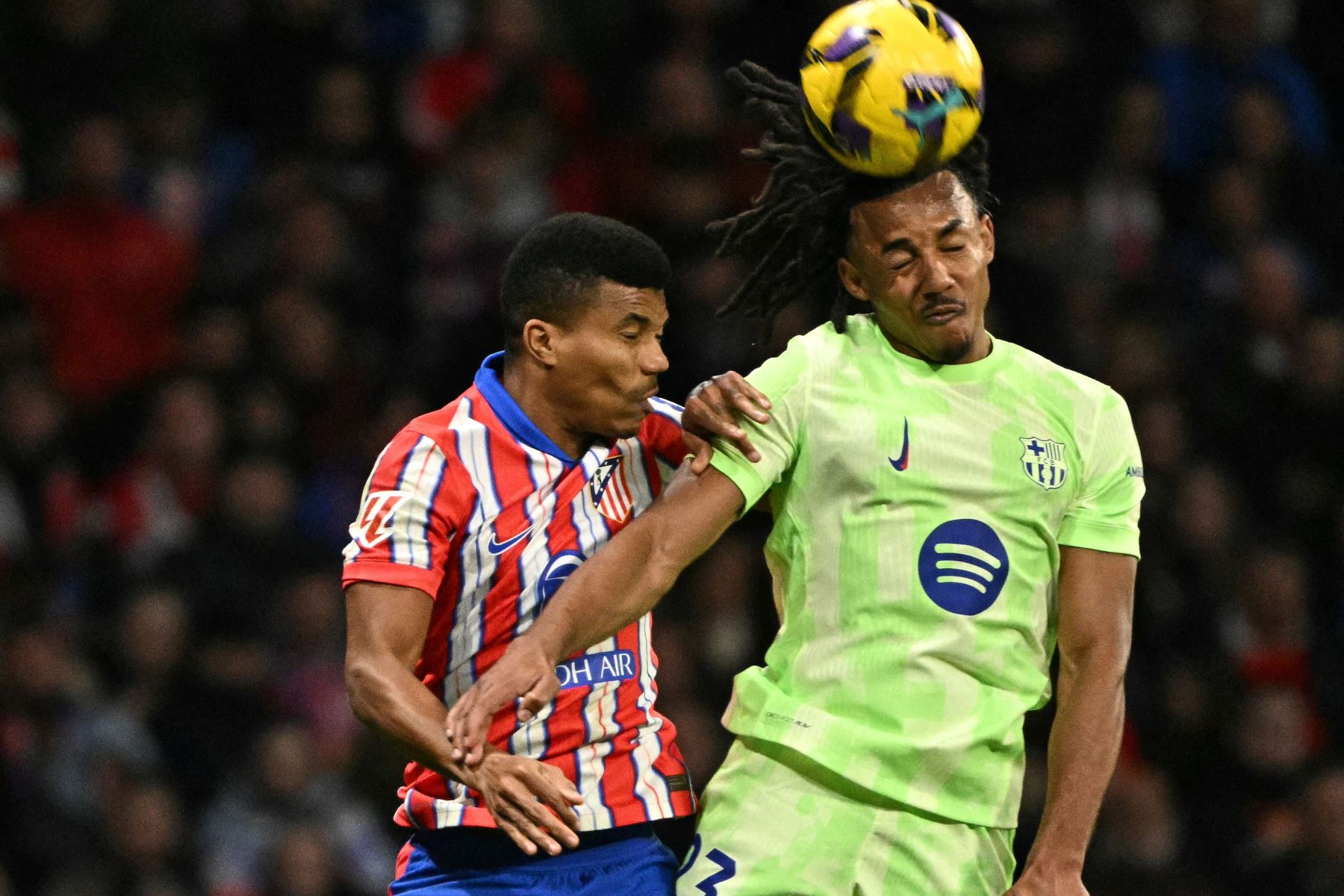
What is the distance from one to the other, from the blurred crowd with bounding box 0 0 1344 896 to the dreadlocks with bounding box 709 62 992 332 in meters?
2.91

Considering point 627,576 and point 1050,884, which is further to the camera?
point 627,576

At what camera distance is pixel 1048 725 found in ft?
20.7

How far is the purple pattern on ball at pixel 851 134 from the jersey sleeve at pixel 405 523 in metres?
0.89

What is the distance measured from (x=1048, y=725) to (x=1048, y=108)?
8.43ft

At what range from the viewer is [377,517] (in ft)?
11.0

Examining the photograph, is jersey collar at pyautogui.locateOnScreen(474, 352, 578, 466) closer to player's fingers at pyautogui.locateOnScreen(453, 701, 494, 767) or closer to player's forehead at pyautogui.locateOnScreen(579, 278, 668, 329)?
player's forehead at pyautogui.locateOnScreen(579, 278, 668, 329)

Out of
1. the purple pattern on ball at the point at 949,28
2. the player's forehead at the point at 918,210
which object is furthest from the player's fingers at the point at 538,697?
the purple pattern on ball at the point at 949,28

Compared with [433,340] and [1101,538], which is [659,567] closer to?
[1101,538]

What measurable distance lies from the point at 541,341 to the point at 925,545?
805 millimetres

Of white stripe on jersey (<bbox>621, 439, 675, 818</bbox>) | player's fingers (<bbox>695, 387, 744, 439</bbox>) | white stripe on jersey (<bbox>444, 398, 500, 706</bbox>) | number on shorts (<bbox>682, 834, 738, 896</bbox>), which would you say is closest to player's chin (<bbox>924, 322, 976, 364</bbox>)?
player's fingers (<bbox>695, 387, 744, 439</bbox>)

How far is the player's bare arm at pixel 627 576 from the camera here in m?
3.17

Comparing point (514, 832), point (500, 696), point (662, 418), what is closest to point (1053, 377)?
point (662, 418)

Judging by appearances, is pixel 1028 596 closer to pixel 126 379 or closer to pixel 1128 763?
pixel 1128 763

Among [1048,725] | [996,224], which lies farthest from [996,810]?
[996,224]
